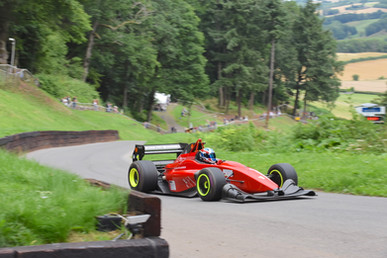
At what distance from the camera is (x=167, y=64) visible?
71125 millimetres

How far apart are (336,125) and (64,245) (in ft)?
54.3

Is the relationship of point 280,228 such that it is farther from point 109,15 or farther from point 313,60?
point 313,60

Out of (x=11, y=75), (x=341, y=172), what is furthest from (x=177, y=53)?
(x=341, y=172)

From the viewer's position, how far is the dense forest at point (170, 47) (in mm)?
46781

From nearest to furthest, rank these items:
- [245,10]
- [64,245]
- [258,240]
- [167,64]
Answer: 1. [64,245]
2. [258,240]
3. [167,64]
4. [245,10]

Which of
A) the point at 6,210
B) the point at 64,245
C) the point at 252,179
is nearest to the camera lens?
the point at 64,245

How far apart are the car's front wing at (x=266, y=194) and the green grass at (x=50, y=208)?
3.48 m

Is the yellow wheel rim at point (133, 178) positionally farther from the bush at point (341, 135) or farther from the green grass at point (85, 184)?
the bush at point (341, 135)

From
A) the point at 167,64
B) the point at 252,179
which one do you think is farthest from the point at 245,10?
the point at 252,179

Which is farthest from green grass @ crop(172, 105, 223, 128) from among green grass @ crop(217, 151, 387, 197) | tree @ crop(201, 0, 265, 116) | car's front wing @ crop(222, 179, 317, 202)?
car's front wing @ crop(222, 179, 317, 202)

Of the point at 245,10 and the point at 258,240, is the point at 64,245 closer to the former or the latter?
A: the point at 258,240

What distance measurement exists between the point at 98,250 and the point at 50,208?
106cm

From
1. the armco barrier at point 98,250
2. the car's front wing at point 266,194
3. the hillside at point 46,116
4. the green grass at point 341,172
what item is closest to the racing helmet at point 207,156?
the car's front wing at point 266,194

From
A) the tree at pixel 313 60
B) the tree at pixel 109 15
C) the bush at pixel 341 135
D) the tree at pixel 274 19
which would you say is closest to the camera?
the bush at pixel 341 135
